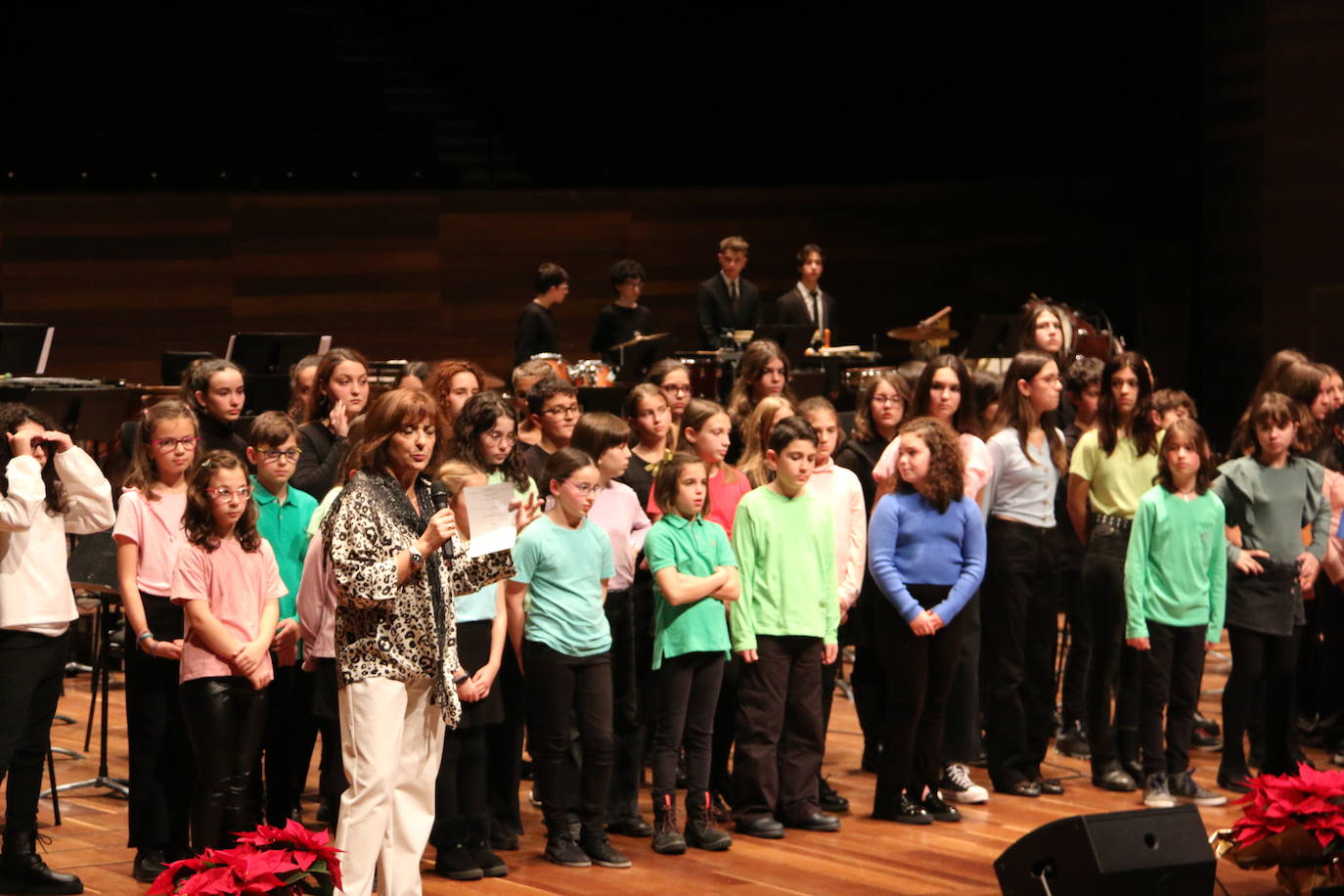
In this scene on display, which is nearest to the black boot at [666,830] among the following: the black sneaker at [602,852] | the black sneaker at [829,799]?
the black sneaker at [602,852]

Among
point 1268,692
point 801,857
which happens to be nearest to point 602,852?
point 801,857

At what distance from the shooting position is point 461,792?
5.23 metres

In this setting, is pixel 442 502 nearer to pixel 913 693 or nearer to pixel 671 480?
pixel 671 480

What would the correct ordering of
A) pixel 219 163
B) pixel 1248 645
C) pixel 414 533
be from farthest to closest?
pixel 219 163
pixel 1248 645
pixel 414 533

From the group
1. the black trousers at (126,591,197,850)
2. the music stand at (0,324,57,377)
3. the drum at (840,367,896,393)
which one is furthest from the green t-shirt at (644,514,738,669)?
the drum at (840,367,896,393)

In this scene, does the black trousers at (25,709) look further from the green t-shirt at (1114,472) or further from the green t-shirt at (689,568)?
the green t-shirt at (1114,472)

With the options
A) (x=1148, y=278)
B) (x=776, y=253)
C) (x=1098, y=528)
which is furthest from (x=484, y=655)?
(x=1148, y=278)

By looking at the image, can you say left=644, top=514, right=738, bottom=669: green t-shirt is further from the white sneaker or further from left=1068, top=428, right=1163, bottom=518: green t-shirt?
left=1068, top=428, right=1163, bottom=518: green t-shirt

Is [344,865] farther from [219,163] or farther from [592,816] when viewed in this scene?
[219,163]

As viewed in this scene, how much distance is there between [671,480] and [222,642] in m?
1.49

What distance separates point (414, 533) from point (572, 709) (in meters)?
1.18

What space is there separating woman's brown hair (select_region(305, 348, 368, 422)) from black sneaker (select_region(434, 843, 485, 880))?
1718 mm

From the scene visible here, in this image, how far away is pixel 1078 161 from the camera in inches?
557

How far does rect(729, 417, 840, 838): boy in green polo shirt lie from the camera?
5.70 metres
